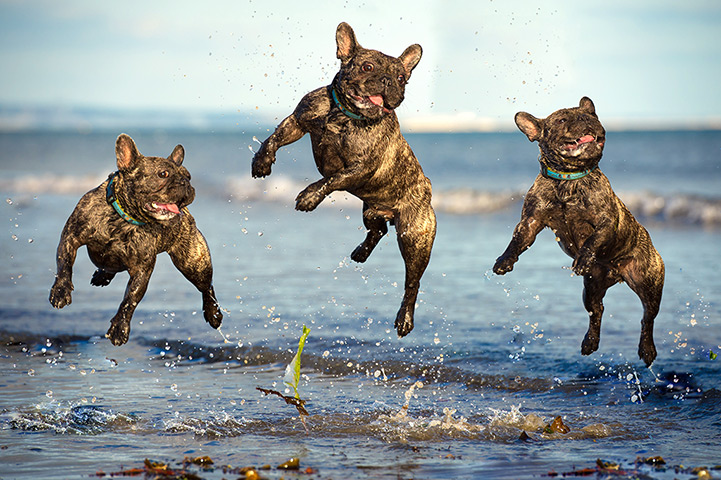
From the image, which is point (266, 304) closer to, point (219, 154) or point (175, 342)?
point (175, 342)

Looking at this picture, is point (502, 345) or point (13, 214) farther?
point (13, 214)

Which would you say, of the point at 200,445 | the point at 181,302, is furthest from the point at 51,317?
the point at 200,445

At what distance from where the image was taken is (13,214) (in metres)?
25.6

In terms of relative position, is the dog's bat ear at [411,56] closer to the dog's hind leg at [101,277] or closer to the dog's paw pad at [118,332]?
the dog's paw pad at [118,332]

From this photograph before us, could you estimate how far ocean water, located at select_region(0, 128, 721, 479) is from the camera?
7.37 meters

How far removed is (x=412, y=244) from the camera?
7926 mm

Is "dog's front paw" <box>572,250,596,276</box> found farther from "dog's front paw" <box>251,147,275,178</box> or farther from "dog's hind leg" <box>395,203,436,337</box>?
"dog's front paw" <box>251,147,275,178</box>

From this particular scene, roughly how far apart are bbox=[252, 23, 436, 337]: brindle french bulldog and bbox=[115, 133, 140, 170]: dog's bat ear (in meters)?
0.90

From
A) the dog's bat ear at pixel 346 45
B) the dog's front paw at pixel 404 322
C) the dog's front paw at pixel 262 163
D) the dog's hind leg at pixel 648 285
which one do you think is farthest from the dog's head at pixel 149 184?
the dog's hind leg at pixel 648 285

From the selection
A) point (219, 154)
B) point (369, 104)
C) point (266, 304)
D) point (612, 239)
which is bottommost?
point (266, 304)

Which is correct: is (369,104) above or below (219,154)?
below

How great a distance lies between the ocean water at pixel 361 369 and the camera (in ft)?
24.2

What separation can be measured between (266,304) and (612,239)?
6.66m

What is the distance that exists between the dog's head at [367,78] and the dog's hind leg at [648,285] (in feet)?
8.87
